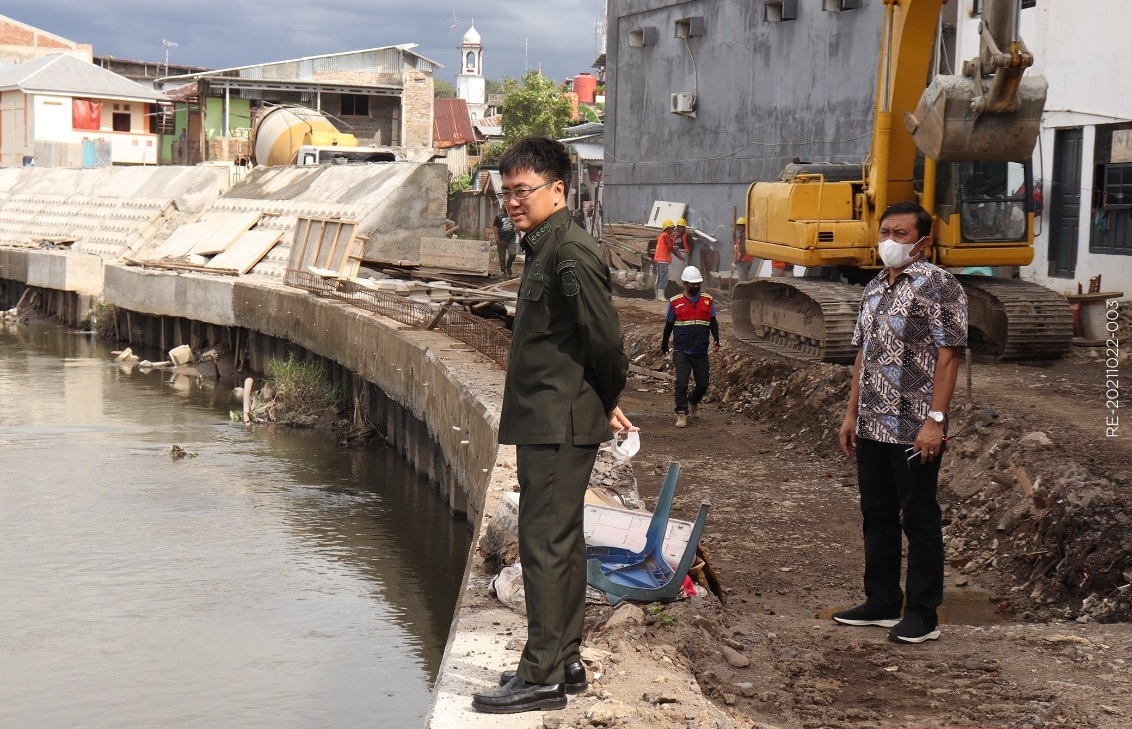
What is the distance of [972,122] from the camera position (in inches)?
460

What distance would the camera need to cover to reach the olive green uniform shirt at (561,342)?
4.35 meters

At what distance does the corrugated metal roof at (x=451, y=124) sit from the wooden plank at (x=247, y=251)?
106 feet

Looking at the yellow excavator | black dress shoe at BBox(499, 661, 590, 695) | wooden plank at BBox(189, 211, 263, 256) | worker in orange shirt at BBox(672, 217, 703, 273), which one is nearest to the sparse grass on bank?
the yellow excavator

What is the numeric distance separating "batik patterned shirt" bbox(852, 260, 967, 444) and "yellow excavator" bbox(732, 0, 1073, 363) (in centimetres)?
660

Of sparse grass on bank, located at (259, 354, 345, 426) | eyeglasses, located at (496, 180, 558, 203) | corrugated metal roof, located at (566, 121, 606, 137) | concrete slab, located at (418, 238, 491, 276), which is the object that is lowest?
sparse grass on bank, located at (259, 354, 345, 426)

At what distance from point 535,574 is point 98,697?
462 cm

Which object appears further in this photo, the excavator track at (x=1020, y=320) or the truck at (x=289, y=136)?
the truck at (x=289, y=136)

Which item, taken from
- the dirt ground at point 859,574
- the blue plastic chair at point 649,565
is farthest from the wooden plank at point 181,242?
the blue plastic chair at point 649,565

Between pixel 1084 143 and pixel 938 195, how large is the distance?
5.52 m

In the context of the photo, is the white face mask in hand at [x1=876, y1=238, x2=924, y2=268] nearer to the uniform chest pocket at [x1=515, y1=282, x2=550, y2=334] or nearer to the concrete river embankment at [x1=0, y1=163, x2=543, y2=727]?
the uniform chest pocket at [x1=515, y1=282, x2=550, y2=334]

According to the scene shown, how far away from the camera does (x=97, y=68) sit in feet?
176

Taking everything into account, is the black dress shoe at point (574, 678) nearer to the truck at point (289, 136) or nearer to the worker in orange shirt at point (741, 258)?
the worker in orange shirt at point (741, 258)

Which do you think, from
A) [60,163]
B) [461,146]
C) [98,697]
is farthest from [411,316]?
[461,146]

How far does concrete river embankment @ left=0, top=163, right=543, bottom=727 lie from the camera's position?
33.7ft
